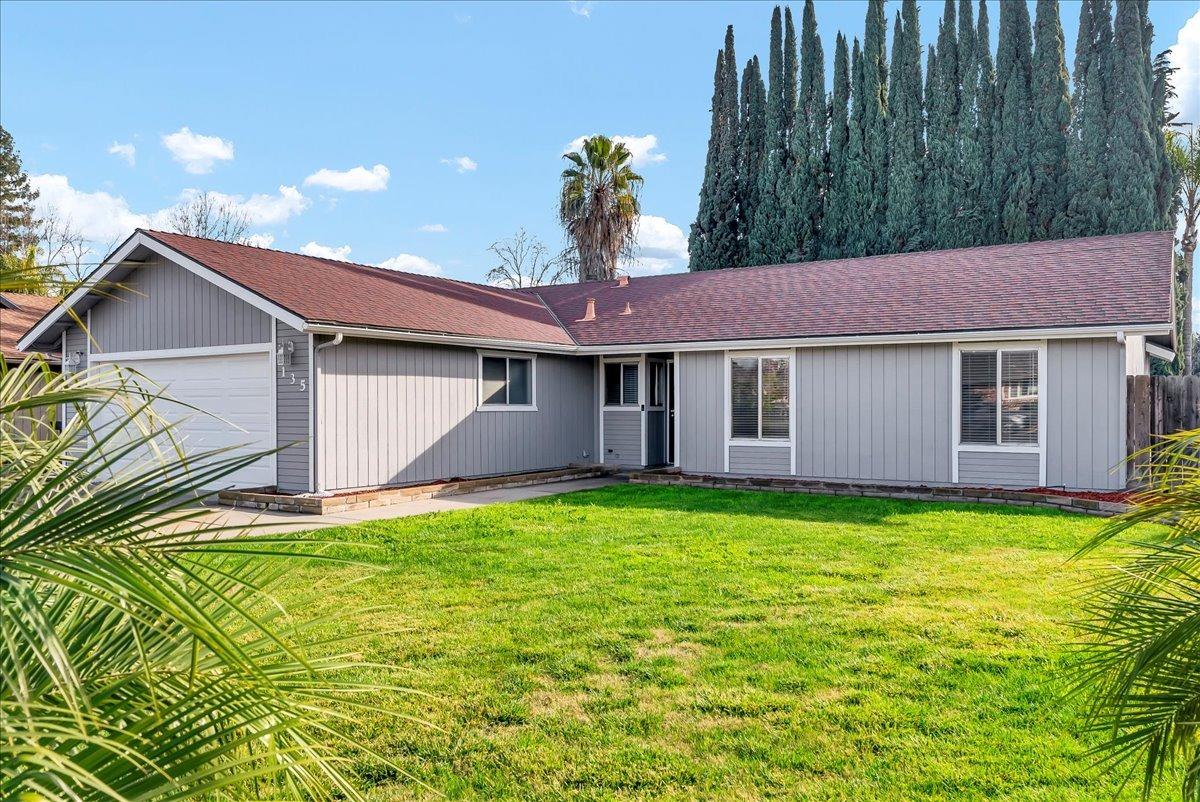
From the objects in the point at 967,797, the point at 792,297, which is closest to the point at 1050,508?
the point at 792,297

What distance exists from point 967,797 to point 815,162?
89.5ft

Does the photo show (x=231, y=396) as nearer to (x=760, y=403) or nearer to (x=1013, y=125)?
(x=760, y=403)

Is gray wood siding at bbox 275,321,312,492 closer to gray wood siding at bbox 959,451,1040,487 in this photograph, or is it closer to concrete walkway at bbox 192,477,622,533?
concrete walkway at bbox 192,477,622,533

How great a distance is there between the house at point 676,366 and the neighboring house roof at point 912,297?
0.06 m

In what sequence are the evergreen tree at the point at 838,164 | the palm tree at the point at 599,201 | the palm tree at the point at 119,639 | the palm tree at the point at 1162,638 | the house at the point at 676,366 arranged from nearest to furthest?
the palm tree at the point at 119,639, the palm tree at the point at 1162,638, the house at the point at 676,366, the palm tree at the point at 599,201, the evergreen tree at the point at 838,164

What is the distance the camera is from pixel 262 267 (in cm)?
1273

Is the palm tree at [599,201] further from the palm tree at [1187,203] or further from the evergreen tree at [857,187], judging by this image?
the palm tree at [1187,203]

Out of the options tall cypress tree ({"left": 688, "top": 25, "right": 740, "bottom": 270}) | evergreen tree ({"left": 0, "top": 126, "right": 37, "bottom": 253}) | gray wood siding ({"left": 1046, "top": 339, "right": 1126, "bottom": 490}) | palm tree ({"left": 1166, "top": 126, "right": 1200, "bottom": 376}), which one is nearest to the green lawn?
gray wood siding ({"left": 1046, "top": 339, "right": 1126, "bottom": 490})

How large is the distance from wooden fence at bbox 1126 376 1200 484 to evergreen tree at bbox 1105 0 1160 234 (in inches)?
537

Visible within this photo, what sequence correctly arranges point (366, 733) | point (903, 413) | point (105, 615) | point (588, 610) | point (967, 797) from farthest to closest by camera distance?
1. point (903, 413)
2. point (588, 610)
3. point (366, 733)
4. point (967, 797)
5. point (105, 615)

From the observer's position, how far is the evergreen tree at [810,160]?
90.3ft

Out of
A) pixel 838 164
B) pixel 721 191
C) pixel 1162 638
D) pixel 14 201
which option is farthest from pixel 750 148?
pixel 14 201

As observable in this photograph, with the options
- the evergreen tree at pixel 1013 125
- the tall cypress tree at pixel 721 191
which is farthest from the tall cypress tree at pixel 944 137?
the tall cypress tree at pixel 721 191

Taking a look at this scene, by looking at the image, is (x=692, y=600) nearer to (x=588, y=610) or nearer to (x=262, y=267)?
(x=588, y=610)
